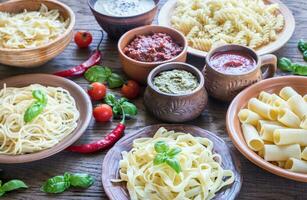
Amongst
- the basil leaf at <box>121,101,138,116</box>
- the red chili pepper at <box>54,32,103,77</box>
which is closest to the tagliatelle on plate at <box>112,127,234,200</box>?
the basil leaf at <box>121,101,138,116</box>

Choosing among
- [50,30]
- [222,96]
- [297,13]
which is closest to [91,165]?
Answer: [222,96]

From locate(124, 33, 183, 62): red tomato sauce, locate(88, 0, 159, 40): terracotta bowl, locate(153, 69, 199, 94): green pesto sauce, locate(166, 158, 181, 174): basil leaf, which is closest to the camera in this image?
locate(166, 158, 181, 174): basil leaf

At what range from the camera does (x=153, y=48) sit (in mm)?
2152

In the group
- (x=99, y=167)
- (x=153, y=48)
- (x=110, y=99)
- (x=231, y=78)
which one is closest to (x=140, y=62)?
(x=153, y=48)

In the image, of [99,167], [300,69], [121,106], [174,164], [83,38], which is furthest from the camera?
[83,38]

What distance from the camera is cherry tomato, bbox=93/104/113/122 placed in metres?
2.00

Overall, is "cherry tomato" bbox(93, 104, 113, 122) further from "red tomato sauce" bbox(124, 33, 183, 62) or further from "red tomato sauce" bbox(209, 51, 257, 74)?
"red tomato sauce" bbox(209, 51, 257, 74)

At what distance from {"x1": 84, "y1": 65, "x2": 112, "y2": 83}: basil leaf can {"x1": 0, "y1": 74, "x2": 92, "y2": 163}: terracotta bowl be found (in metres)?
0.16

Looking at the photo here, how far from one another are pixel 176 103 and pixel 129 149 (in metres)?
0.27

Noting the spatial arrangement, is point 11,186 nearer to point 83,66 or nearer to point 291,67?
point 83,66

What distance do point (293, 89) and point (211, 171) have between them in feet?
1.90

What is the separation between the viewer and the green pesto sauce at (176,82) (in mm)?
1924

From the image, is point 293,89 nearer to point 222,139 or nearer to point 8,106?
point 222,139

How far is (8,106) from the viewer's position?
1921 millimetres
